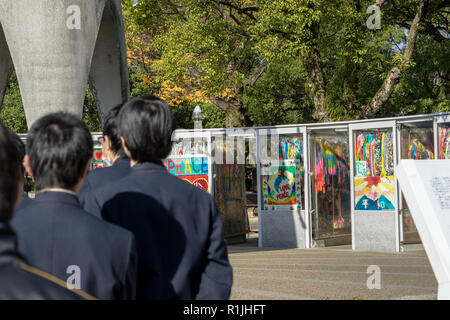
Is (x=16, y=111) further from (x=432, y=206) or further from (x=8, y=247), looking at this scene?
(x=8, y=247)

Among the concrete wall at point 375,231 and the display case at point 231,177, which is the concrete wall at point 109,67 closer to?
the display case at point 231,177

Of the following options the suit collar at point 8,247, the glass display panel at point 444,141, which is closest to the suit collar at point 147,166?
the suit collar at point 8,247

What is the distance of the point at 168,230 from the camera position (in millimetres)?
2701

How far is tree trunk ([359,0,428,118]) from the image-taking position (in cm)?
1706

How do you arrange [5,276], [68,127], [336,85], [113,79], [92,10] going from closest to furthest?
[5,276] < [68,127] < [92,10] < [113,79] < [336,85]

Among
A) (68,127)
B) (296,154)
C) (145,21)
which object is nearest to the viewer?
(68,127)

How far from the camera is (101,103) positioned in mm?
11094

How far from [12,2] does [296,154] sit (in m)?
7.70

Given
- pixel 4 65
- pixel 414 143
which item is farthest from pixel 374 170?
pixel 4 65

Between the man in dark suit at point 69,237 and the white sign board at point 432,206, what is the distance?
11.1 ft

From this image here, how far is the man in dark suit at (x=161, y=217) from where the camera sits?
104 inches

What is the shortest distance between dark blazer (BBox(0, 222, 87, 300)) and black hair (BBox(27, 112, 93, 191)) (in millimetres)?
1213
